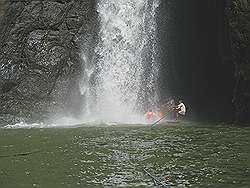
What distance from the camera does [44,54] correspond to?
20.7 metres

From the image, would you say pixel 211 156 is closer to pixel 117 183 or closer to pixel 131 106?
pixel 117 183

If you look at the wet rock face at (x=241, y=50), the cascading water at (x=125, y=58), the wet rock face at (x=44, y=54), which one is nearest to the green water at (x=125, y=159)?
the wet rock face at (x=241, y=50)

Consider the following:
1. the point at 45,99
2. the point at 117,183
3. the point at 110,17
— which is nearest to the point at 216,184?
the point at 117,183

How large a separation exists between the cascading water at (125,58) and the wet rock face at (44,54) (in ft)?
2.44

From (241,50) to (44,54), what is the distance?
9.53m

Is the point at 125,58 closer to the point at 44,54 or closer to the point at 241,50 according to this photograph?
the point at 44,54

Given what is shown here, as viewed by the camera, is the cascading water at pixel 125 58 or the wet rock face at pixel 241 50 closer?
the wet rock face at pixel 241 50

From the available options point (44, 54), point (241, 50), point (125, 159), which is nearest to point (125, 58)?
point (44, 54)

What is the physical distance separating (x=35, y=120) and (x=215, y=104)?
817 cm

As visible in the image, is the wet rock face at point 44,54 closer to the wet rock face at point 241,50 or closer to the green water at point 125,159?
the green water at point 125,159

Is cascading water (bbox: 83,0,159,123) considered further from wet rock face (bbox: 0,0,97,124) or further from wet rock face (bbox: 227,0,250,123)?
wet rock face (bbox: 227,0,250,123)

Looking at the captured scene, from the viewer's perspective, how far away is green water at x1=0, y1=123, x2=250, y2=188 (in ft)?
23.5

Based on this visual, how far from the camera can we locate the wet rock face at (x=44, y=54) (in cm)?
2019

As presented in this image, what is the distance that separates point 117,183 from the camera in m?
6.98
